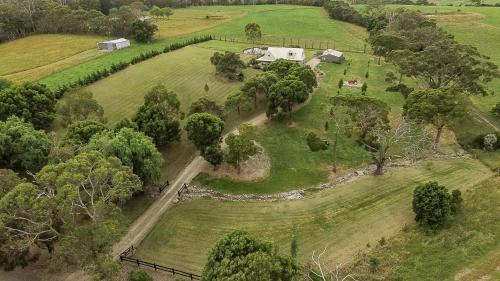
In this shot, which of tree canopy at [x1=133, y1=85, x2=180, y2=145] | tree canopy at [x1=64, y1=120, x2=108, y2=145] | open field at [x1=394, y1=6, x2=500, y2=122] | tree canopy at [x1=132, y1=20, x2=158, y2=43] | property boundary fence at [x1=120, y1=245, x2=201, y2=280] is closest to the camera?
property boundary fence at [x1=120, y1=245, x2=201, y2=280]

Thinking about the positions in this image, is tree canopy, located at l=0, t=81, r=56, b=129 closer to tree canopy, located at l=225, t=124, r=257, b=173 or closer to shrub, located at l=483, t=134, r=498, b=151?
tree canopy, located at l=225, t=124, r=257, b=173

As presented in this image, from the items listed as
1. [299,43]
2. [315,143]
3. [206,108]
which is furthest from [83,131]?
[299,43]

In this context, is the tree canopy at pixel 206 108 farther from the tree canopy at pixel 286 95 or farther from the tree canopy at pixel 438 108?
the tree canopy at pixel 438 108

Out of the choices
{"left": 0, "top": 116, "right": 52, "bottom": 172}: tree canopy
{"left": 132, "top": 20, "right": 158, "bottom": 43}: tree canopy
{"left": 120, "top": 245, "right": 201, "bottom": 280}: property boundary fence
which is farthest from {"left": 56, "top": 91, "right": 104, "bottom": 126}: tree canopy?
{"left": 132, "top": 20, "right": 158, "bottom": 43}: tree canopy

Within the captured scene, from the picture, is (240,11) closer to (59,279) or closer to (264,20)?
(264,20)

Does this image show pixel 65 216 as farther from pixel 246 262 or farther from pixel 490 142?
pixel 490 142

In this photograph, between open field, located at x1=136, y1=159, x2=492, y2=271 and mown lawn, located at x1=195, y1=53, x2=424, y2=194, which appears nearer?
open field, located at x1=136, y1=159, x2=492, y2=271
